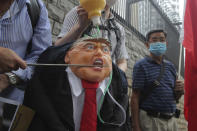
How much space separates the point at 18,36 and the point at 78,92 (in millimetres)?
502

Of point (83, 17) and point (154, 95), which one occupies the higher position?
point (83, 17)

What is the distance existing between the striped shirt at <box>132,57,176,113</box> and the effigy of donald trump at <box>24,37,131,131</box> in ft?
2.98

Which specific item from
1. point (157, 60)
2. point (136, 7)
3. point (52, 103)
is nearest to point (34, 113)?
point (52, 103)

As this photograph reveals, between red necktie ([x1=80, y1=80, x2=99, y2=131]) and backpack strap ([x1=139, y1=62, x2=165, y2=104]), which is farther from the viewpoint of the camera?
backpack strap ([x1=139, y1=62, x2=165, y2=104])

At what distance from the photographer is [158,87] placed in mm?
2264

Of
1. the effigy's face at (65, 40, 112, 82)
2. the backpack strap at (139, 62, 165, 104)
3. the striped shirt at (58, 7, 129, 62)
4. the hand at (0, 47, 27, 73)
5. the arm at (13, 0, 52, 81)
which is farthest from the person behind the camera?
the backpack strap at (139, 62, 165, 104)

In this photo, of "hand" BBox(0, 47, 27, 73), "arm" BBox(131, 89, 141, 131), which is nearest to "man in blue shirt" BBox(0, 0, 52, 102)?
"hand" BBox(0, 47, 27, 73)

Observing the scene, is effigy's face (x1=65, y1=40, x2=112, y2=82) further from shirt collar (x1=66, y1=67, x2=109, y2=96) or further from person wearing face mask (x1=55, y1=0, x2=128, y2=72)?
person wearing face mask (x1=55, y1=0, x2=128, y2=72)

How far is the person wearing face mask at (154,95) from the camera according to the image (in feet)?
7.20

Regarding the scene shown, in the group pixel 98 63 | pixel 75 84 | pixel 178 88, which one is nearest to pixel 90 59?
pixel 98 63

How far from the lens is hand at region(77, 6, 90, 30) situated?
4.42 ft

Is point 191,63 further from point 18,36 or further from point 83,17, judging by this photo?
point 18,36

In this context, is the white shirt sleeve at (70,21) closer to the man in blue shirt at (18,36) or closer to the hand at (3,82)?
the man in blue shirt at (18,36)

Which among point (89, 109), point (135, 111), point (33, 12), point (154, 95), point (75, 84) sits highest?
point (33, 12)
